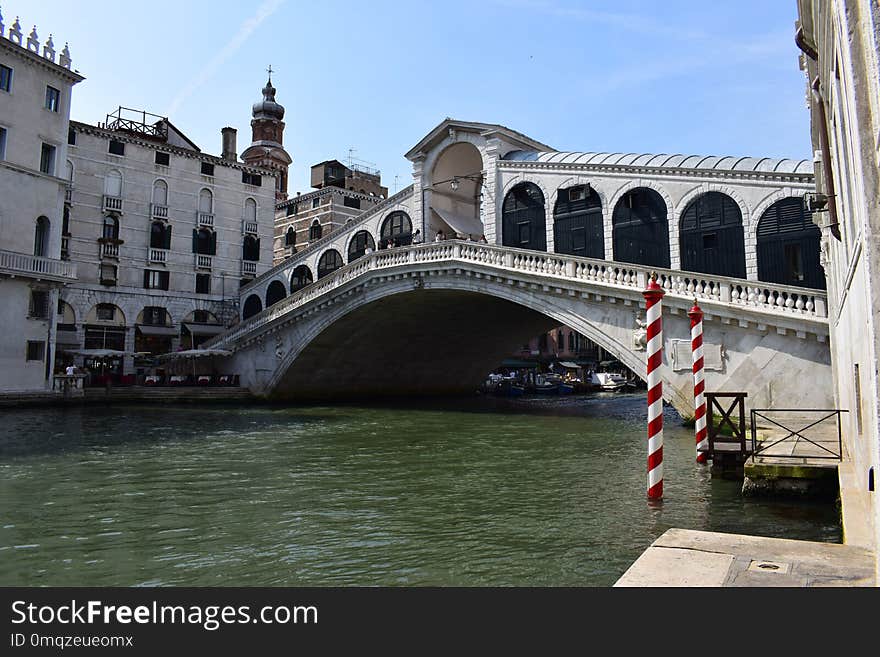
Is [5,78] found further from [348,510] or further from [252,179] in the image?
[348,510]

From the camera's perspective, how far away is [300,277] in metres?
33.9

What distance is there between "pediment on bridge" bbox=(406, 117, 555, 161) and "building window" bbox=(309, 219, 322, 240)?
14582 mm

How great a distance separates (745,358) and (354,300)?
14.5 meters

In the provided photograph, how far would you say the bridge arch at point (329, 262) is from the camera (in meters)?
32.0

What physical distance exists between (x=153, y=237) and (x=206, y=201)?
11.3ft

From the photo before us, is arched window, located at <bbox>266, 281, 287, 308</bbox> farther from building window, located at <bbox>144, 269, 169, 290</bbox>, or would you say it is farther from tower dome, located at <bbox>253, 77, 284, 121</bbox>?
tower dome, located at <bbox>253, 77, 284, 121</bbox>

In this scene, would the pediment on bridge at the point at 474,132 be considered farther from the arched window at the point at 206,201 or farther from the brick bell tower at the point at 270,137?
the brick bell tower at the point at 270,137

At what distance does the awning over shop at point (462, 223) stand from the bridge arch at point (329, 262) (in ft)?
21.7

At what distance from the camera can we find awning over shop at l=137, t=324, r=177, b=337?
32719 mm

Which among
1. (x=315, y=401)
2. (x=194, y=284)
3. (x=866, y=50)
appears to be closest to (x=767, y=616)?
(x=866, y=50)

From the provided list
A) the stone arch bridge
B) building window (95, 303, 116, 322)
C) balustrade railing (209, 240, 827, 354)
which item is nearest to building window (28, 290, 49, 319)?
building window (95, 303, 116, 322)

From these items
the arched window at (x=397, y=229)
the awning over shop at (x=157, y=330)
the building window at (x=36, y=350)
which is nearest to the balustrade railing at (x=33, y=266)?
the building window at (x=36, y=350)

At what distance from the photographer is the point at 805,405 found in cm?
1400

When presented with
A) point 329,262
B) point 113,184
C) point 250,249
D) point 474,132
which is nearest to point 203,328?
point 250,249
